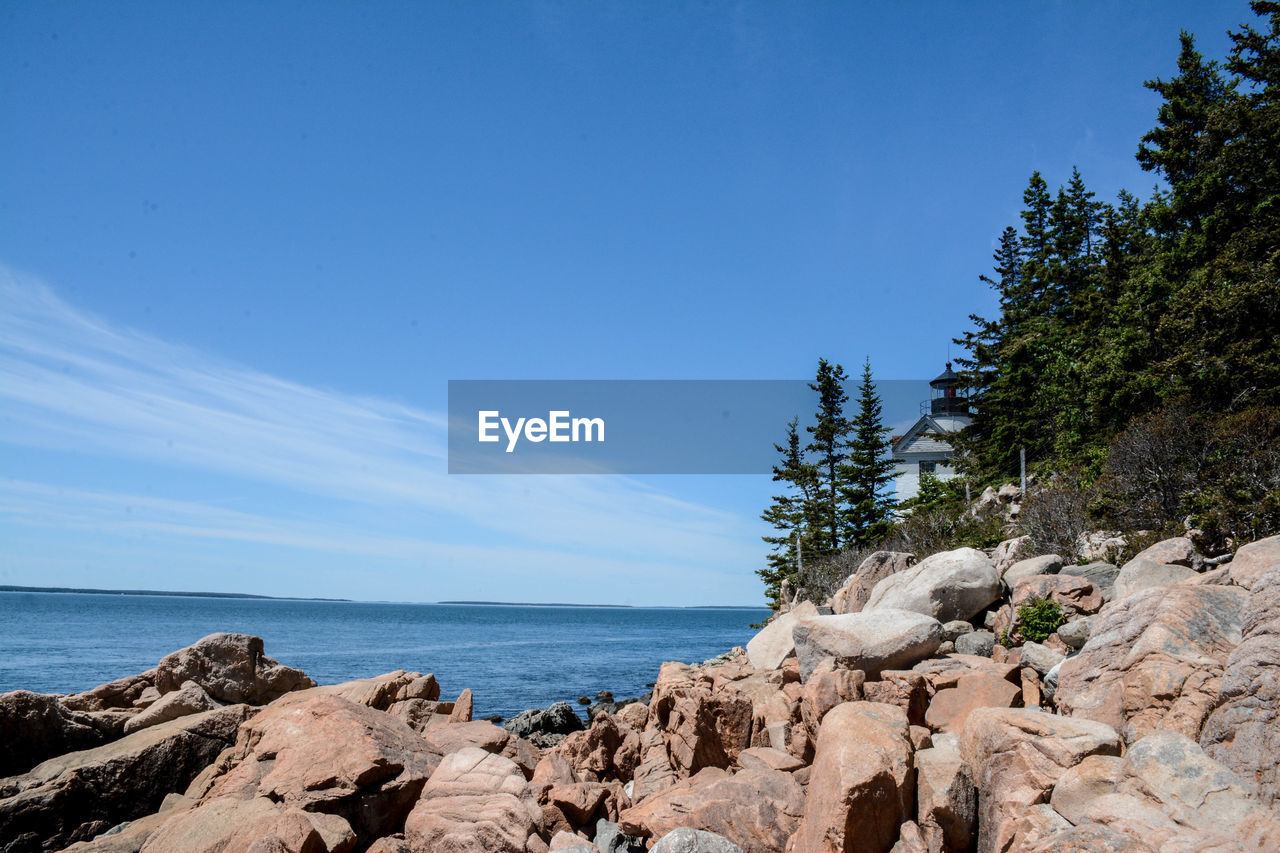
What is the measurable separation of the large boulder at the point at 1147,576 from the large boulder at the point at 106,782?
15870 millimetres

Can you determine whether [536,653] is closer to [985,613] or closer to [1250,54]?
[985,613]

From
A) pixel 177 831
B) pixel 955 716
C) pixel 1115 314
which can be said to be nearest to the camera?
pixel 177 831

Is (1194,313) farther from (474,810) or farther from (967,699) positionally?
(474,810)

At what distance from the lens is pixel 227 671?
1509cm

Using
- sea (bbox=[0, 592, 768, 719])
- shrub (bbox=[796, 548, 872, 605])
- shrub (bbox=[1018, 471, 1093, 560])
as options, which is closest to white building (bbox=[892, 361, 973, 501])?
shrub (bbox=[796, 548, 872, 605])

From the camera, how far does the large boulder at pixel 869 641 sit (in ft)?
45.2

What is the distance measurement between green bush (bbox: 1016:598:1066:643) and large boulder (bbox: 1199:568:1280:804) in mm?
5887

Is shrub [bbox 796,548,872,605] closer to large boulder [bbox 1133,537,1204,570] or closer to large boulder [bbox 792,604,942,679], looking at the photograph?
large boulder [bbox 1133,537,1204,570]

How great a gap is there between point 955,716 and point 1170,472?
13.3 meters

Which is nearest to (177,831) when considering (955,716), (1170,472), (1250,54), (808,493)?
(955,716)

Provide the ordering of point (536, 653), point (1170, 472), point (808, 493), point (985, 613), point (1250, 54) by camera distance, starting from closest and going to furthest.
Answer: point (985, 613) → point (1170, 472) → point (1250, 54) → point (808, 493) → point (536, 653)

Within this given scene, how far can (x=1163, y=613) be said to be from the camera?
1021cm

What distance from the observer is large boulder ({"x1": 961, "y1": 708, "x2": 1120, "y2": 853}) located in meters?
8.08

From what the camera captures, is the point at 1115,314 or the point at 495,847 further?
the point at 1115,314
